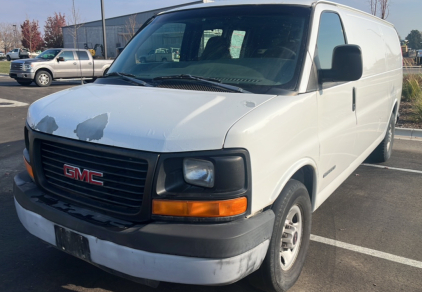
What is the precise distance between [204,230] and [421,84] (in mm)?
11875

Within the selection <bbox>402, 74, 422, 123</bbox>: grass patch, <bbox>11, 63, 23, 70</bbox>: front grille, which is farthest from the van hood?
<bbox>11, 63, 23, 70</bbox>: front grille

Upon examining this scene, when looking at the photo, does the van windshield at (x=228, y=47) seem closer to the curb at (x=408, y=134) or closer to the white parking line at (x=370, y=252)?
the white parking line at (x=370, y=252)

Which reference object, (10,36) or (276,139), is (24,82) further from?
(10,36)

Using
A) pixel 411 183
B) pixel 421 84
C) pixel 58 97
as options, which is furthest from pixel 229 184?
pixel 421 84

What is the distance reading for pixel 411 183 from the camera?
5.77 meters

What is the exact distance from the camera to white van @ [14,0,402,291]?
2350 mm

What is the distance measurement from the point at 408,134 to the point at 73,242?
324 inches

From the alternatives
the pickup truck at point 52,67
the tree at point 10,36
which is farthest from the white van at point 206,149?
the tree at point 10,36

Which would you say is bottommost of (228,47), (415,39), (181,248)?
(181,248)

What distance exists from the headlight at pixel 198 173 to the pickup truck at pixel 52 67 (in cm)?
1650

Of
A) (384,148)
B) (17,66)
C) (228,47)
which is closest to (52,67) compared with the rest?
(17,66)

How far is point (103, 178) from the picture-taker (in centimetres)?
259

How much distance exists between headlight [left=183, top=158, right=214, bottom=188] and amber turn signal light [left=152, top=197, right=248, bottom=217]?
11 centimetres

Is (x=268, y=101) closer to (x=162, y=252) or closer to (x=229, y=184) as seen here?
(x=229, y=184)
